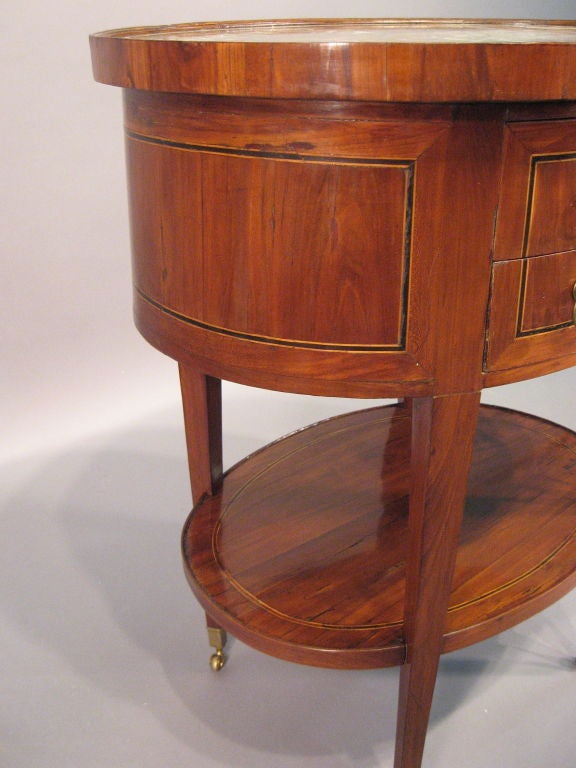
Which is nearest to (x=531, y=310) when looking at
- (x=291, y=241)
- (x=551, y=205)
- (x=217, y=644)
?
(x=551, y=205)

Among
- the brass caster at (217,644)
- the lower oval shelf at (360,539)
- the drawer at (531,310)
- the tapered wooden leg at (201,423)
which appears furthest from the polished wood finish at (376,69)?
the brass caster at (217,644)

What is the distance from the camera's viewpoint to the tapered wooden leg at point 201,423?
1560 mm

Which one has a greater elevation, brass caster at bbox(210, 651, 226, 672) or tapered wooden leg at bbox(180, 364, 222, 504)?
tapered wooden leg at bbox(180, 364, 222, 504)

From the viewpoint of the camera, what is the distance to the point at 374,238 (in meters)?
0.99

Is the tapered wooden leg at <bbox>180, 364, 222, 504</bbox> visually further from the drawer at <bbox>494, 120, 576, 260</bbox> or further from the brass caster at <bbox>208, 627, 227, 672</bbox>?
the drawer at <bbox>494, 120, 576, 260</bbox>

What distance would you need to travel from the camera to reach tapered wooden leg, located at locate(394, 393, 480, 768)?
43.3 inches

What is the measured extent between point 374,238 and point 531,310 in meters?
0.22

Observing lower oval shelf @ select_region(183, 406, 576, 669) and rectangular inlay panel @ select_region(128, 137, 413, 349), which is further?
lower oval shelf @ select_region(183, 406, 576, 669)

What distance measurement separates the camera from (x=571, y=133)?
1.00m

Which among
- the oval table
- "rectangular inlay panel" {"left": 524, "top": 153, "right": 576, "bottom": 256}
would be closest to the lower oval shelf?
the oval table

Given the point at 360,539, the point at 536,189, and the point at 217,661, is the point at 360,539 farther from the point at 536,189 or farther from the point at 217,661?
the point at 536,189

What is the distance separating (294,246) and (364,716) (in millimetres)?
932

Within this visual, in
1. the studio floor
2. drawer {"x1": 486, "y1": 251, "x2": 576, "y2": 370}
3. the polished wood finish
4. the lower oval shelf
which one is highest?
the polished wood finish

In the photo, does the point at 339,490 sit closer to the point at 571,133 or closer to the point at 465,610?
the point at 465,610
